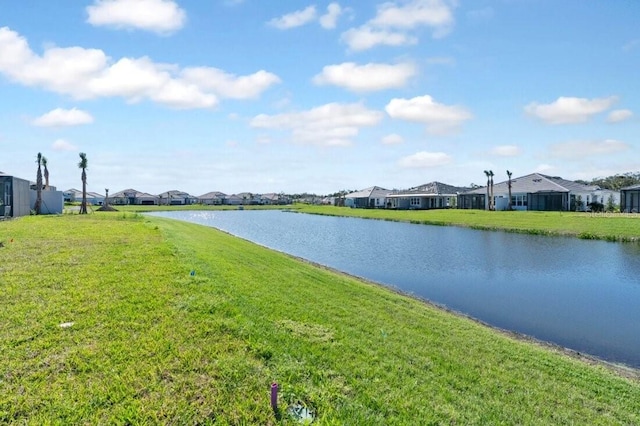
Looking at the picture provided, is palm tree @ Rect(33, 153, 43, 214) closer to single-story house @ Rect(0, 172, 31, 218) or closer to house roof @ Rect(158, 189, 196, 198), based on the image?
single-story house @ Rect(0, 172, 31, 218)

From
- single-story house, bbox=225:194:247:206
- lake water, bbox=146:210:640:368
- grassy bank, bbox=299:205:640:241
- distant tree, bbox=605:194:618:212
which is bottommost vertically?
lake water, bbox=146:210:640:368

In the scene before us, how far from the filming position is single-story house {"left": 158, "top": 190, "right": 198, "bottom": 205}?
121625 mm

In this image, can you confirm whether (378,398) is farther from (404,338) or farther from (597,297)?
(597,297)

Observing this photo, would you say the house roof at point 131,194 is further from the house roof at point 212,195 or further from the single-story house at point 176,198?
the house roof at point 212,195

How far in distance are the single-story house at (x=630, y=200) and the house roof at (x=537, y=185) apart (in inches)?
248

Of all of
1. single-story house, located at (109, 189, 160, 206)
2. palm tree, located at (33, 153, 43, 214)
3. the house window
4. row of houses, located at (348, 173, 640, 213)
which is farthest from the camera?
single-story house, located at (109, 189, 160, 206)

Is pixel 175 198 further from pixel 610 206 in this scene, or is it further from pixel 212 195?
pixel 610 206

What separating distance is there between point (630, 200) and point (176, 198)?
353 feet

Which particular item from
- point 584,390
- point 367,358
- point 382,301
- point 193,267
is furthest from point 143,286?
point 584,390

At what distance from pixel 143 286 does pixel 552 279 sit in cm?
1636

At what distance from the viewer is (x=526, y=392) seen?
21.8 feet

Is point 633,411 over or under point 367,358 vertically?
under

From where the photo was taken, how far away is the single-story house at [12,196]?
98.8 feet

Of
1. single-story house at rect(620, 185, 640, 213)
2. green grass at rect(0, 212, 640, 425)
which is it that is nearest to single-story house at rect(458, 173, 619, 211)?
single-story house at rect(620, 185, 640, 213)
